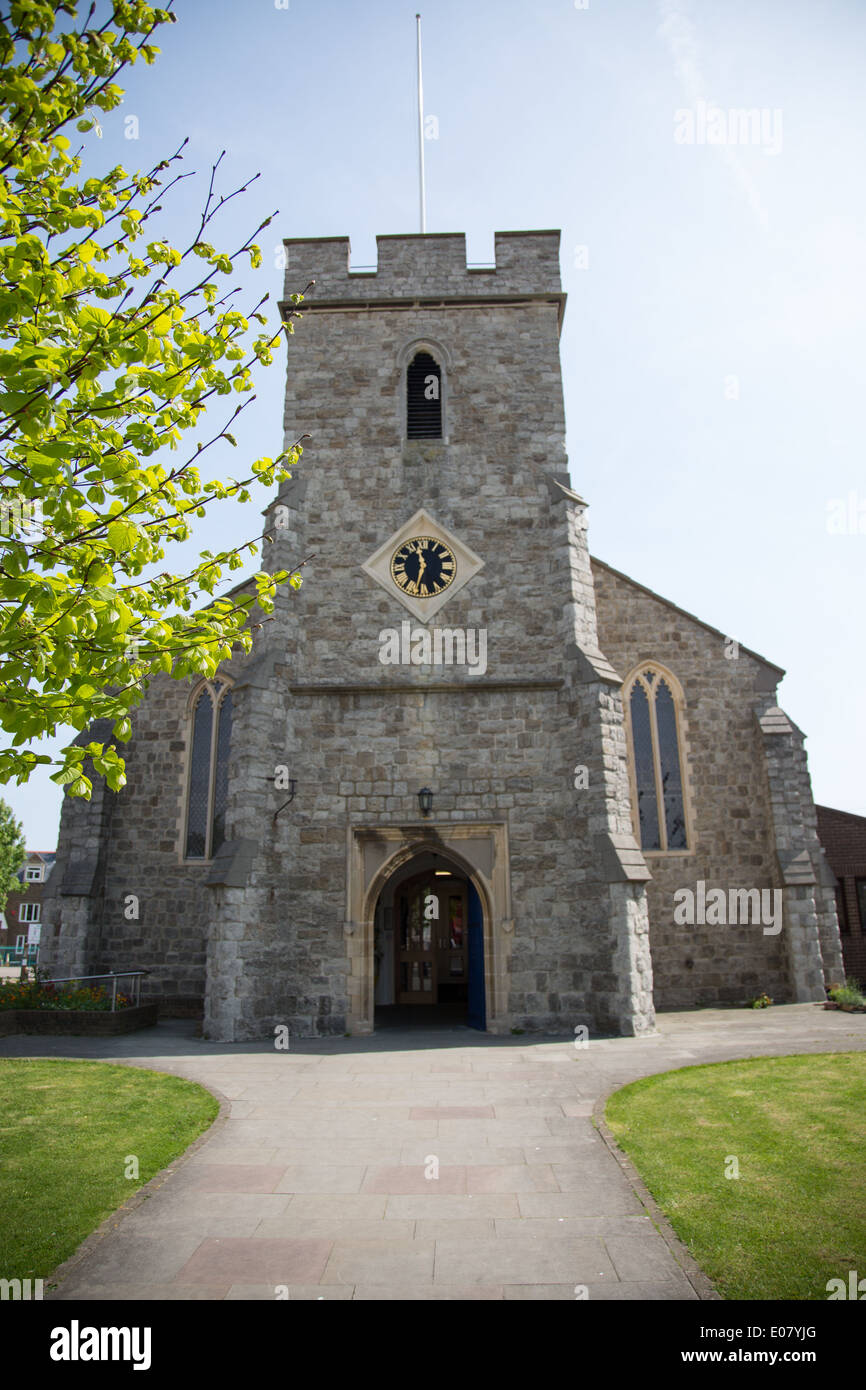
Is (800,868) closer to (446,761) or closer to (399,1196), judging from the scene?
(446,761)

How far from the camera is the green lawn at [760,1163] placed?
13.8ft

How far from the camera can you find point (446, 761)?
13453mm

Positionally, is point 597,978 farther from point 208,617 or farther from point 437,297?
point 437,297

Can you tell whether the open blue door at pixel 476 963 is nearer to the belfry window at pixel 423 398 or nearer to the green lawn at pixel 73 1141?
the green lawn at pixel 73 1141

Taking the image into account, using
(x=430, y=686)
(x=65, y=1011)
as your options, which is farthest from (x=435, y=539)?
(x=65, y=1011)

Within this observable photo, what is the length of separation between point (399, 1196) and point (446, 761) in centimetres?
836

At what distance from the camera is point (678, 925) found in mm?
15719

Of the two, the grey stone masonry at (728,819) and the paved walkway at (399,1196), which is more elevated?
the grey stone masonry at (728,819)

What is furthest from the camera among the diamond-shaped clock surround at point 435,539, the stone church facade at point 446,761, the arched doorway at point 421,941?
the arched doorway at point 421,941

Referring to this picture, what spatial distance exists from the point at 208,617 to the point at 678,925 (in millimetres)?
12876

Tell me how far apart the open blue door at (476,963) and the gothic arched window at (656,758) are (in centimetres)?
444

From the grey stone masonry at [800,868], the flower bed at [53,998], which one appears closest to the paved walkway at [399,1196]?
the flower bed at [53,998]
